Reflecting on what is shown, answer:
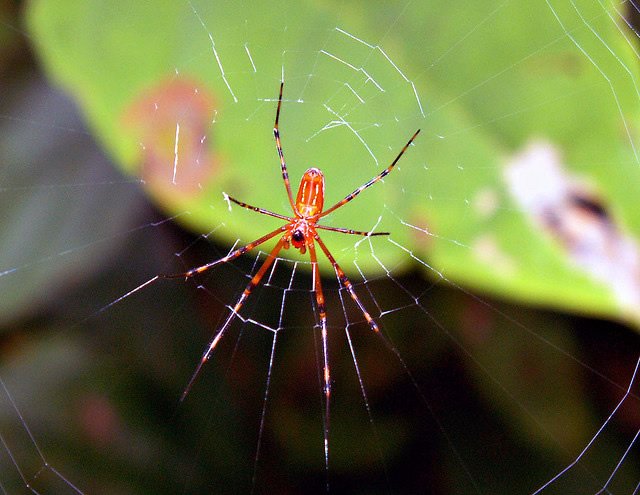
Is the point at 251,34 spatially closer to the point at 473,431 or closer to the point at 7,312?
the point at 7,312

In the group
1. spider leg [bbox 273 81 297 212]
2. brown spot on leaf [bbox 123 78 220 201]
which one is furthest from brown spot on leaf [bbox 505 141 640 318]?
brown spot on leaf [bbox 123 78 220 201]

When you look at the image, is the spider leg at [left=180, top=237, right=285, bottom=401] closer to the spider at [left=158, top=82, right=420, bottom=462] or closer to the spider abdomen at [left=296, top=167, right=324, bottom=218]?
the spider at [left=158, top=82, right=420, bottom=462]

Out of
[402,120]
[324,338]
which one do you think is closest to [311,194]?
[402,120]

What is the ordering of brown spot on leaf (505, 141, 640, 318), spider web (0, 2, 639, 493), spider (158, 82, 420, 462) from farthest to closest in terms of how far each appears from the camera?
spider web (0, 2, 639, 493) → spider (158, 82, 420, 462) → brown spot on leaf (505, 141, 640, 318)

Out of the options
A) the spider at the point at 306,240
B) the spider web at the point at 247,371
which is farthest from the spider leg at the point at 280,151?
the spider web at the point at 247,371

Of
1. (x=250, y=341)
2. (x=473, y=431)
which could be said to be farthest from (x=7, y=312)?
(x=473, y=431)

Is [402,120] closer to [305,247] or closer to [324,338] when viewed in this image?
[305,247]

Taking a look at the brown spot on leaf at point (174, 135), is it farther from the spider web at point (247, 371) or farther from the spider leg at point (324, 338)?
the spider leg at point (324, 338)
